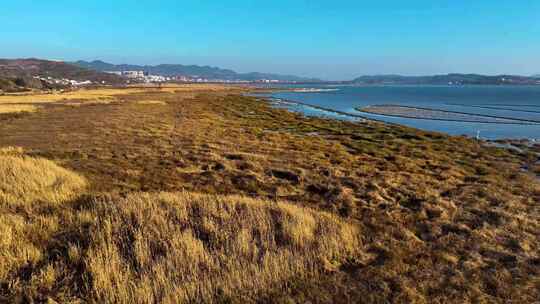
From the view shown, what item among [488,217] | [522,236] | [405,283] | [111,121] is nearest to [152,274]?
[405,283]

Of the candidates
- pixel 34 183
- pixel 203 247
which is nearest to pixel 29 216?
pixel 34 183

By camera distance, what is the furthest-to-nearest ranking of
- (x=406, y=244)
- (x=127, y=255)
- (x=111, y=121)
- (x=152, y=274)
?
1. (x=111, y=121)
2. (x=406, y=244)
3. (x=127, y=255)
4. (x=152, y=274)

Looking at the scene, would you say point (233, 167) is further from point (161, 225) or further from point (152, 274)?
point (152, 274)

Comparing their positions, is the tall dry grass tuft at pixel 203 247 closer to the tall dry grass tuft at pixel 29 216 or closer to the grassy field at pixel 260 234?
the grassy field at pixel 260 234

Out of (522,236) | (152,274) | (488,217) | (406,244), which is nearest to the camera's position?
(152,274)

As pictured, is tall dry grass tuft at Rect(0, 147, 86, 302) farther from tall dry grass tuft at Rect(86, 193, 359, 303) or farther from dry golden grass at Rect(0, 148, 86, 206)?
tall dry grass tuft at Rect(86, 193, 359, 303)

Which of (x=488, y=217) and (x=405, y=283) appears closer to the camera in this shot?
(x=405, y=283)
